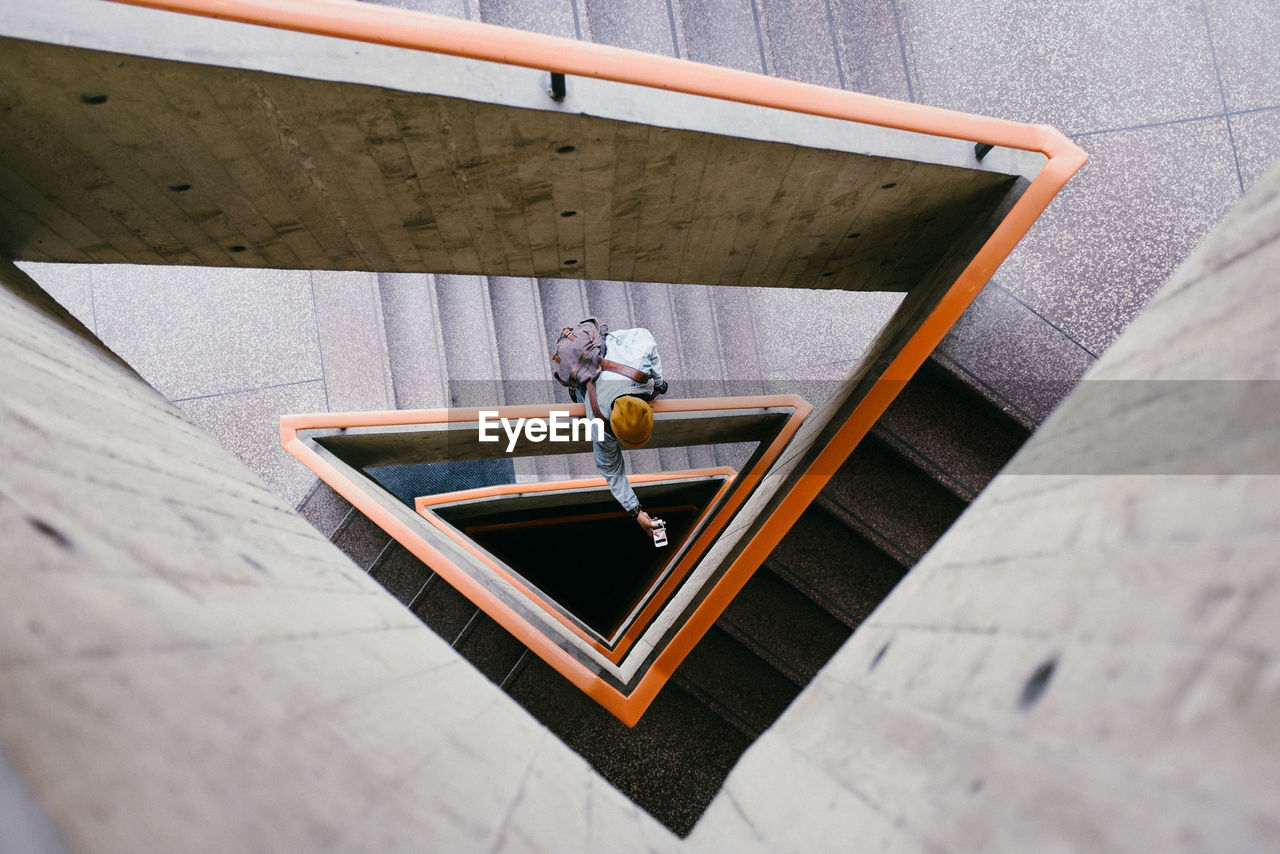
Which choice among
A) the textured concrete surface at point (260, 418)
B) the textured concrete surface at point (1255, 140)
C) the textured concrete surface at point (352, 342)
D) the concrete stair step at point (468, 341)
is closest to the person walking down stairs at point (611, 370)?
the concrete stair step at point (468, 341)

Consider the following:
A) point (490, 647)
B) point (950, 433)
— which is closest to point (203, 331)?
point (490, 647)

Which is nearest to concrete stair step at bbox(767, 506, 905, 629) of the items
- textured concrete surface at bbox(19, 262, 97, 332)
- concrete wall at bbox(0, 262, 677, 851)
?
concrete wall at bbox(0, 262, 677, 851)

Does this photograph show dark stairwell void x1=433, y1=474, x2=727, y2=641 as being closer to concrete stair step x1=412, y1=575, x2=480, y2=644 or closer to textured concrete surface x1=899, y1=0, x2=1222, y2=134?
concrete stair step x1=412, y1=575, x2=480, y2=644

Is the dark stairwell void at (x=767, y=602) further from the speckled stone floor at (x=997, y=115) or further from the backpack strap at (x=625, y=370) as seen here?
the backpack strap at (x=625, y=370)

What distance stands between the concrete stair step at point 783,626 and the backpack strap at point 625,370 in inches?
45.7

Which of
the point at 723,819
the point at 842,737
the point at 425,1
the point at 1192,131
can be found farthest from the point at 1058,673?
the point at 425,1

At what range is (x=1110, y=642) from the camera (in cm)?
61

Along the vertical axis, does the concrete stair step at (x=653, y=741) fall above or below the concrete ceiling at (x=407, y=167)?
below

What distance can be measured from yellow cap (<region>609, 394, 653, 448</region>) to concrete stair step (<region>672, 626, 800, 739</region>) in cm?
102

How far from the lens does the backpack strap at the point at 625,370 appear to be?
3.75 metres

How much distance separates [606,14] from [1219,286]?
14.5ft

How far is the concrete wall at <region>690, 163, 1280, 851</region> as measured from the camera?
0.49m

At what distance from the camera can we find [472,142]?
81.3 inches

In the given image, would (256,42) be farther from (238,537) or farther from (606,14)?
Answer: (606,14)
